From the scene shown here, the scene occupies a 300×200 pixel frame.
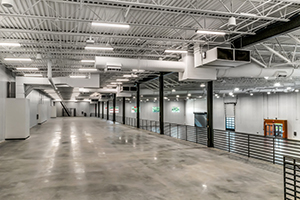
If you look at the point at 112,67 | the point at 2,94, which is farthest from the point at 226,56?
the point at 2,94

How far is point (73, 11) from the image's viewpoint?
8289 millimetres

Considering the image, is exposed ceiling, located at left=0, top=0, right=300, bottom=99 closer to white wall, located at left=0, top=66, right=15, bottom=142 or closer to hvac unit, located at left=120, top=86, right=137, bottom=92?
white wall, located at left=0, top=66, right=15, bottom=142

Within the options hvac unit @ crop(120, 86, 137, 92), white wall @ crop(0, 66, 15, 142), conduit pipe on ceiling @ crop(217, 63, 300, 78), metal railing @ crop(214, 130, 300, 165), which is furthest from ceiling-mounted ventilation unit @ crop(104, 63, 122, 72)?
hvac unit @ crop(120, 86, 137, 92)

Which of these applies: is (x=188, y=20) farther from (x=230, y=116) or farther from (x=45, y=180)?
(x=230, y=116)

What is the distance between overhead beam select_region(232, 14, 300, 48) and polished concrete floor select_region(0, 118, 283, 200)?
16.9 ft

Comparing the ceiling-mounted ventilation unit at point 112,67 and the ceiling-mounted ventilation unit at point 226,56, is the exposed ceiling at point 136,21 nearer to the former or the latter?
the ceiling-mounted ventilation unit at point 226,56

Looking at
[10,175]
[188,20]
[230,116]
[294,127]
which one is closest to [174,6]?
[188,20]

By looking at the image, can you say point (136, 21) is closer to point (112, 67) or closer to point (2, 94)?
point (112, 67)

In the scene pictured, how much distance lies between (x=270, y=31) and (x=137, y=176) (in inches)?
309

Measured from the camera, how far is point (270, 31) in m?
9.53

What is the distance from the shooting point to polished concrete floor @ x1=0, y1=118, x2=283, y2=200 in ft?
19.0

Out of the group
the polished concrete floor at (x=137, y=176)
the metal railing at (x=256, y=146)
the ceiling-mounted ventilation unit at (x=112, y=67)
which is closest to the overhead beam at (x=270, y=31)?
the metal railing at (x=256, y=146)

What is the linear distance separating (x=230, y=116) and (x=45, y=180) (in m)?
34.6

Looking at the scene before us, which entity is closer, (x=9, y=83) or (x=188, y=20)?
(x=188, y=20)
